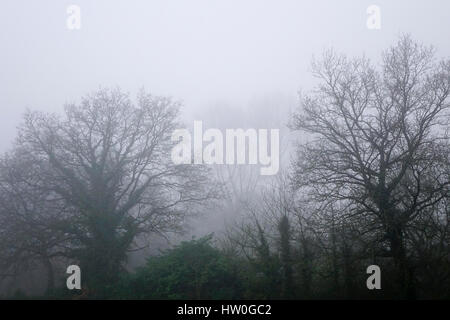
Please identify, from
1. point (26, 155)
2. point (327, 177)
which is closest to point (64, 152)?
point (26, 155)

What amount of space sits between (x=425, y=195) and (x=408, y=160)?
4.64 ft

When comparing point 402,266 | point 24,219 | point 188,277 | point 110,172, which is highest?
point 110,172

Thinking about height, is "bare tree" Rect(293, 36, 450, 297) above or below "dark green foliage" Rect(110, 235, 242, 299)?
above

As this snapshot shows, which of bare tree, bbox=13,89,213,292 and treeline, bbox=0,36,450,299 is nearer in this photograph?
treeline, bbox=0,36,450,299

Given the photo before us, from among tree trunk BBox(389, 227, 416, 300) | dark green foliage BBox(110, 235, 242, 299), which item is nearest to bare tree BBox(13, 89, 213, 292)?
dark green foliage BBox(110, 235, 242, 299)

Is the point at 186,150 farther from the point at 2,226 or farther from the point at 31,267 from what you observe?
the point at 31,267

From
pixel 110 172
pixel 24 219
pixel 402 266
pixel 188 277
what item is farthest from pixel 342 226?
pixel 24 219

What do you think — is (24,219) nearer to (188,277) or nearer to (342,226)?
(188,277)

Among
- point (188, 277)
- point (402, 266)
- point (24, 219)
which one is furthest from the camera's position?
point (24, 219)

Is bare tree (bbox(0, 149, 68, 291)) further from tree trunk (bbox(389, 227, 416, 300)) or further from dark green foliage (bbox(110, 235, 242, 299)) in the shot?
tree trunk (bbox(389, 227, 416, 300))

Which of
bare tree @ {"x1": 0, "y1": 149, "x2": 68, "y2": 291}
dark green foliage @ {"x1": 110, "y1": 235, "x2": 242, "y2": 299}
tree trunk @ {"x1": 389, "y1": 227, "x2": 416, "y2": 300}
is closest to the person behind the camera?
tree trunk @ {"x1": 389, "y1": 227, "x2": 416, "y2": 300}

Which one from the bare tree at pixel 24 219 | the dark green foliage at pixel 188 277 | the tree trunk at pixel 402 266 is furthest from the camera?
the bare tree at pixel 24 219

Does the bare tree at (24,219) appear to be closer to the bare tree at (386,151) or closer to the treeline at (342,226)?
the treeline at (342,226)

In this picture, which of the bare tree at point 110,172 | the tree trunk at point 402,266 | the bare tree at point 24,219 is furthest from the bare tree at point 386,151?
the bare tree at point 24,219
